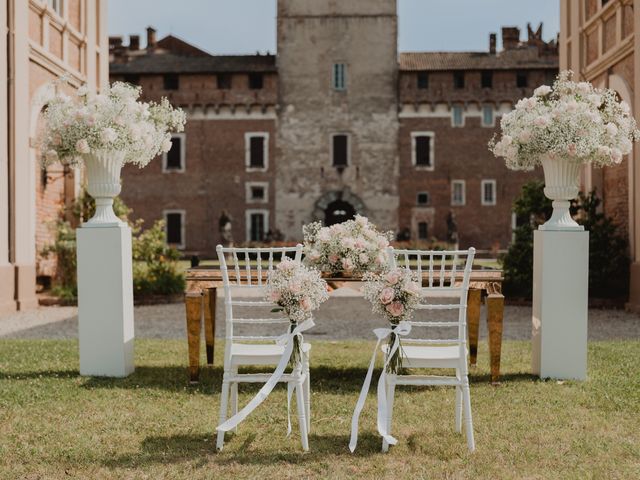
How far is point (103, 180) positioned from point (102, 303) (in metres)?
1.09

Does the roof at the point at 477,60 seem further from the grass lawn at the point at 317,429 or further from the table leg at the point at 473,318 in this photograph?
the grass lawn at the point at 317,429

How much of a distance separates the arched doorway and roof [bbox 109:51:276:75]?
618 centimetres

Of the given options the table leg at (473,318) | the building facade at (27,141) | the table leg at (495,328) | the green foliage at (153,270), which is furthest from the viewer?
the green foliage at (153,270)

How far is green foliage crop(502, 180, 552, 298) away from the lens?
41.6 ft

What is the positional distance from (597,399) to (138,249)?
32.5 ft

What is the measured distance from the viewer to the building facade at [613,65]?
11156mm

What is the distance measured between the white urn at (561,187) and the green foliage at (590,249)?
5.89m

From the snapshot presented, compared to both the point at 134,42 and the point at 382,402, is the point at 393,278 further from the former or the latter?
the point at 134,42

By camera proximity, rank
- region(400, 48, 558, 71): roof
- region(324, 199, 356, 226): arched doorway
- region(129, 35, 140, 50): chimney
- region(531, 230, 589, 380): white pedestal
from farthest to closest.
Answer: region(129, 35, 140, 50): chimney
region(324, 199, 356, 226): arched doorway
region(400, 48, 558, 71): roof
region(531, 230, 589, 380): white pedestal

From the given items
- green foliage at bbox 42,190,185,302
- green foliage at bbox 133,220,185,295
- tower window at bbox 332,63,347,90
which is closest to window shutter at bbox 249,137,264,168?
tower window at bbox 332,63,347,90

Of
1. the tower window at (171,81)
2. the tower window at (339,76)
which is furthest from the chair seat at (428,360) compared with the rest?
the tower window at (171,81)

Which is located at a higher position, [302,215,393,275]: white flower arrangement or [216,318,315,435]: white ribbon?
[302,215,393,275]: white flower arrangement

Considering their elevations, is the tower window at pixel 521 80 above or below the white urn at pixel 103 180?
above

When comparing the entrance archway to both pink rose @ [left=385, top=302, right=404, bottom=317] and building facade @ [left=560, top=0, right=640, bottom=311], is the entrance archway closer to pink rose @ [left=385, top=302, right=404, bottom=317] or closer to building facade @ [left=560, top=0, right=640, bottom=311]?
building facade @ [left=560, top=0, right=640, bottom=311]
